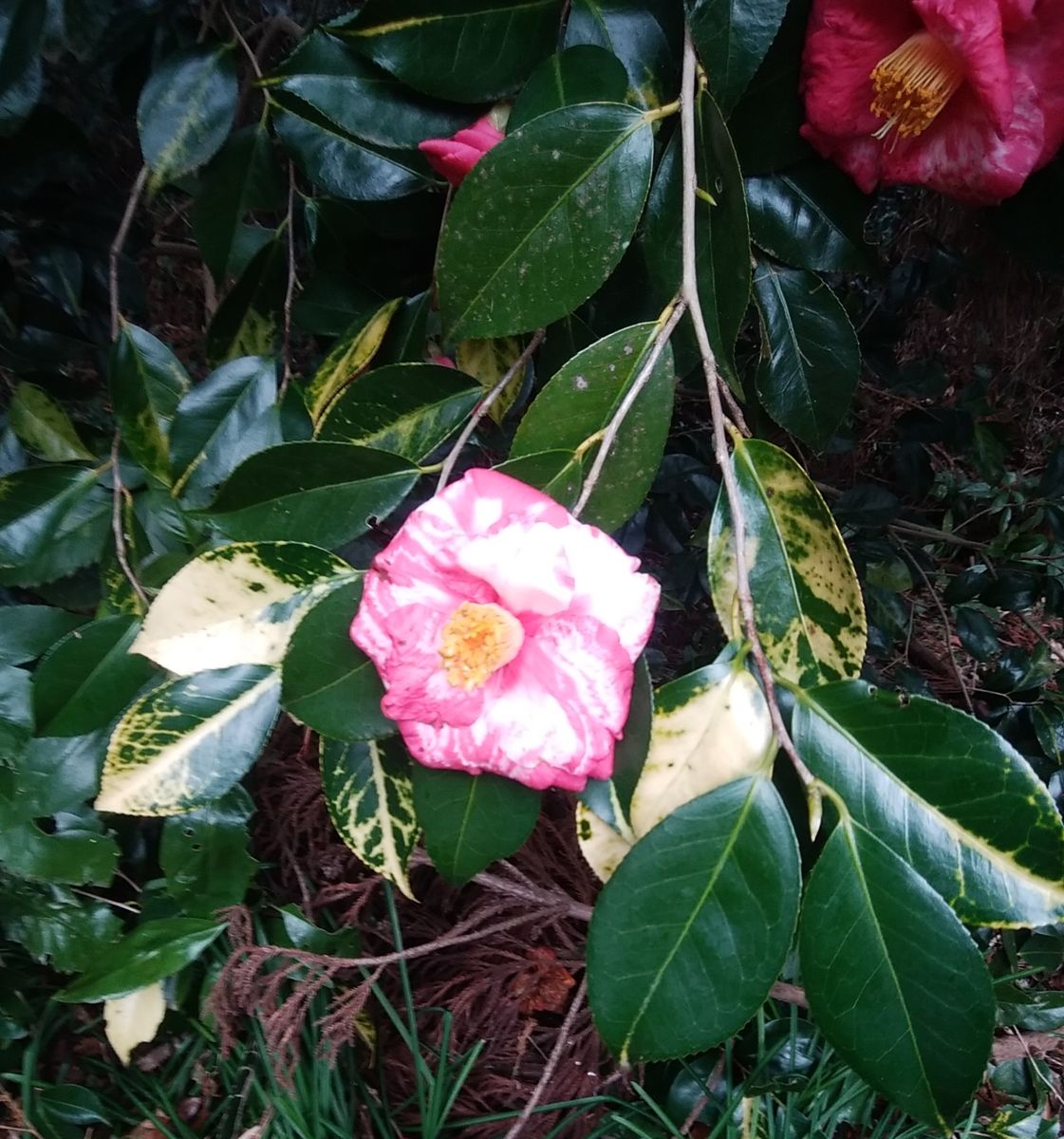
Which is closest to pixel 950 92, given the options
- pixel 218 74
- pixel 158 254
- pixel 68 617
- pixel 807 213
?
pixel 807 213

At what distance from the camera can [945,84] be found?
0.40 meters

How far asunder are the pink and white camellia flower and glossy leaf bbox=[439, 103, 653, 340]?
0.11 metres

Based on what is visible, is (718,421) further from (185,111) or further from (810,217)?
(185,111)

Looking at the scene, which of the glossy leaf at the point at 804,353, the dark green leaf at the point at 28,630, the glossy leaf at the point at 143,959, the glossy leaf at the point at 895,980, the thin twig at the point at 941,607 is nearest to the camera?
the glossy leaf at the point at 895,980

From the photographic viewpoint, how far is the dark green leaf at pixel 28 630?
628 millimetres

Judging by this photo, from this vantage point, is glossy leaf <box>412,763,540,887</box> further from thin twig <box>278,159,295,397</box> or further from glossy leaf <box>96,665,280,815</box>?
thin twig <box>278,159,295,397</box>

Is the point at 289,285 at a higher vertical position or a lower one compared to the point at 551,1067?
higher

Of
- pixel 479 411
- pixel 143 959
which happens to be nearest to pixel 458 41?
pixel 479 411

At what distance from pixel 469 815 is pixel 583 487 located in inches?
6.3

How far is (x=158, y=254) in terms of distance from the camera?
39.1 inches

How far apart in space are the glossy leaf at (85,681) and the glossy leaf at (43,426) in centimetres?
23

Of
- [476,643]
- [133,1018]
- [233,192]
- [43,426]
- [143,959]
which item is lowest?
[133,1018]

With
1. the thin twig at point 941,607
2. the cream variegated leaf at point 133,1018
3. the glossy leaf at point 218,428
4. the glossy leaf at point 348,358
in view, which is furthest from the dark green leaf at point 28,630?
the thin twig at point 941,607

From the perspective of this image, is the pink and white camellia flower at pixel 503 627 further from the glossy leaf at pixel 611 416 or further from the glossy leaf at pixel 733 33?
the glossy leaf at pixel 733 33
